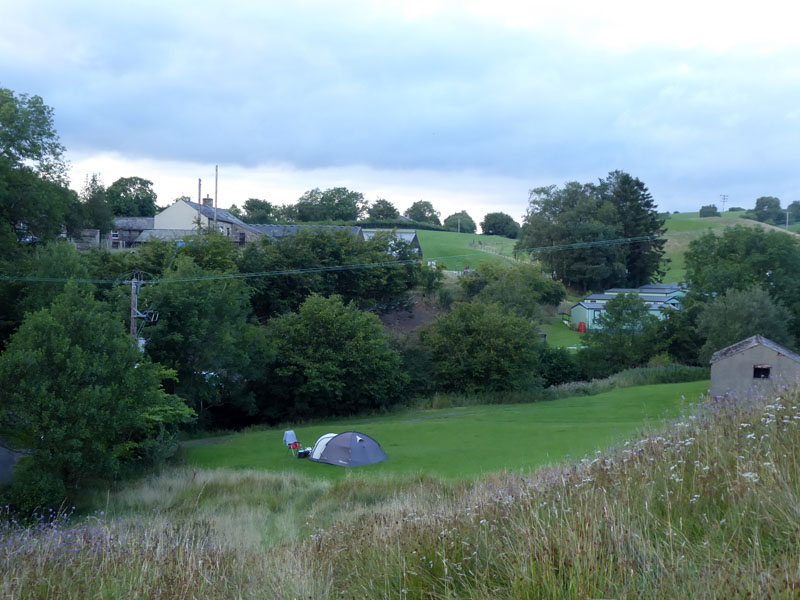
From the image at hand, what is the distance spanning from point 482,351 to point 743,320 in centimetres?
1871

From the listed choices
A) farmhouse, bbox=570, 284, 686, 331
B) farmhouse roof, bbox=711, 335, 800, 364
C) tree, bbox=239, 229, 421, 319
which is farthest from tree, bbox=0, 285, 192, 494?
farmhouse, bbox=570, 284, 686, 331

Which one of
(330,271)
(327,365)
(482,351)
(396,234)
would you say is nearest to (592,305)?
(396,234)

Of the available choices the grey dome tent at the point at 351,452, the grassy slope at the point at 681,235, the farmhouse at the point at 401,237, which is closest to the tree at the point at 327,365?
the grey dome tent at the point at 351,452

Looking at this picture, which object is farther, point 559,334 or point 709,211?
point 709,211

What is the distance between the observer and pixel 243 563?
5195mm

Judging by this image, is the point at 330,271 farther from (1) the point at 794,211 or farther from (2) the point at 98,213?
(1) the point at 794,211

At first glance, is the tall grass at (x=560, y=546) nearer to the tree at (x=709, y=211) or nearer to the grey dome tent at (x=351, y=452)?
the grey dome tent at (x=351, y=452)

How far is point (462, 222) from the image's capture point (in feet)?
464

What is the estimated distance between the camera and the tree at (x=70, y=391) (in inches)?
667

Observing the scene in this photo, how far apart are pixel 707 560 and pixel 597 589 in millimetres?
669

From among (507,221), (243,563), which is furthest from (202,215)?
(507,221)

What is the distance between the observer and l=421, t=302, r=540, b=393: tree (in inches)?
1613

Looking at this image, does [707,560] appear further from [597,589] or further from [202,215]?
[202,215]

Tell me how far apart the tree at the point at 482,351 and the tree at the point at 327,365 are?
5124 millimetres
